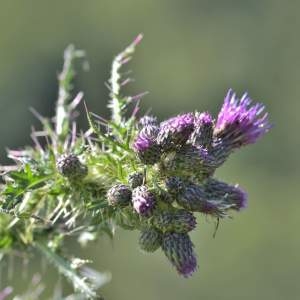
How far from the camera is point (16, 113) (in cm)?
1264

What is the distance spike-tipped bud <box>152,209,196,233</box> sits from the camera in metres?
2.38

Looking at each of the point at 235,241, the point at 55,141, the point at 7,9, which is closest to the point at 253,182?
the point at 235,241

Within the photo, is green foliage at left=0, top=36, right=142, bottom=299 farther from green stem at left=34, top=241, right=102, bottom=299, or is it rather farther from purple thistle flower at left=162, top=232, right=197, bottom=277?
purple thistle flower at left=162, top=232, right=197, bottom=277

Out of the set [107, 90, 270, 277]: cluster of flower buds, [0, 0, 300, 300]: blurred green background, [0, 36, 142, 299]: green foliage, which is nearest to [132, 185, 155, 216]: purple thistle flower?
[107, 90, 270, 277]: cluster of flower buds

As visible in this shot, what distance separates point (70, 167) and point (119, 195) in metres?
0.25

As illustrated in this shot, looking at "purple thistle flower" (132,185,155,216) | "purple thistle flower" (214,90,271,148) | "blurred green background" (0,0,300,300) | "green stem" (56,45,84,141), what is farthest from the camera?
"blurred green background" (0,0,300,300)

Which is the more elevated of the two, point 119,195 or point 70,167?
point 70,167

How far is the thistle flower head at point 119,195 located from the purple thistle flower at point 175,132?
0.18 meters

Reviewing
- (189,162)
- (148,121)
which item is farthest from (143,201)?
(148,121)

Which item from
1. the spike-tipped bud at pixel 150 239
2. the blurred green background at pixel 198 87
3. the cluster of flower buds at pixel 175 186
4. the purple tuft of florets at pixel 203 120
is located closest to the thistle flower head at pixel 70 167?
the cluster of flower buds at pixel 175 186

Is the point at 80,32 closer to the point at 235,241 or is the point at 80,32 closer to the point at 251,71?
the point at 251,71

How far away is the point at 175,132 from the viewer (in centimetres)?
239

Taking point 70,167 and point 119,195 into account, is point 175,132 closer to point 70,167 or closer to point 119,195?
point 119,195

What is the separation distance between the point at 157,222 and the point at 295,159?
11.2 meters
